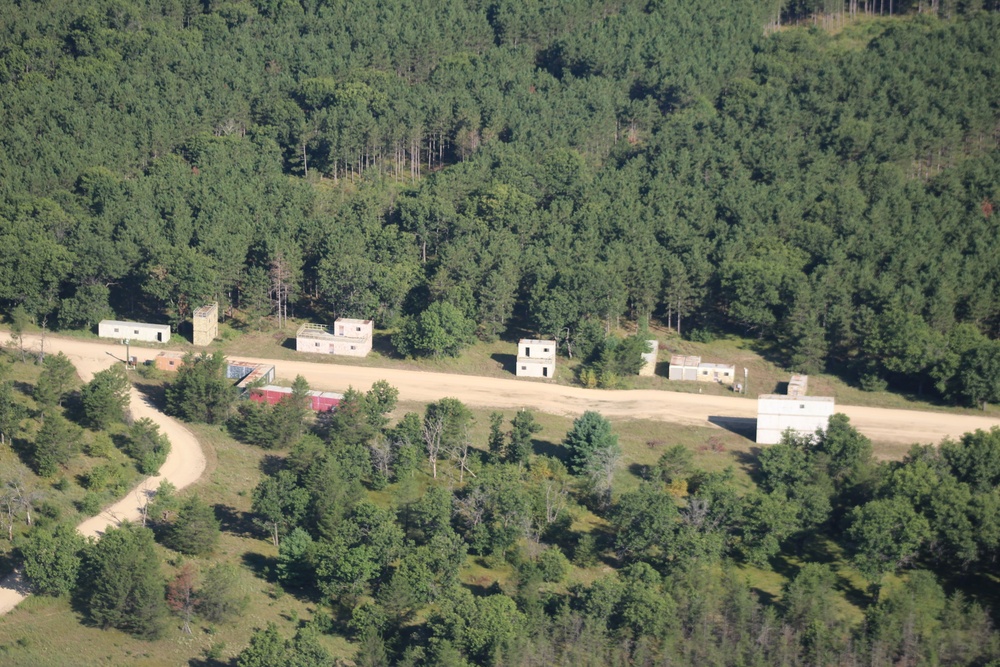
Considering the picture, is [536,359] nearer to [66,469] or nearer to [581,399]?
[581,399]

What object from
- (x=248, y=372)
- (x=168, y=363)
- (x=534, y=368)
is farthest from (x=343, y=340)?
(x=534, y=368)

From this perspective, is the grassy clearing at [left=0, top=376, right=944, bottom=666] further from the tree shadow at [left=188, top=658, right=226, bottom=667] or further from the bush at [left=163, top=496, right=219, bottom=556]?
the bush at [left=163, top=496, right=219, bottom=556]

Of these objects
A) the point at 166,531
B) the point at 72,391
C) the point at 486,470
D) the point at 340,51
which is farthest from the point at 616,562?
the point at 340,51

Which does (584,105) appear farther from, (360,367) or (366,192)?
Result: (360,367)

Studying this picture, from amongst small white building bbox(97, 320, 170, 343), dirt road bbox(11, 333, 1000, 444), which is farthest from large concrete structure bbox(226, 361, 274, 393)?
small white building bbox(97, 320, 170, 343)

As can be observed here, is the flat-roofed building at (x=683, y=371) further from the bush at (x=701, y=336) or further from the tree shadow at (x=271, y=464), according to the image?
the tree shadow at (x=271, y=464)
